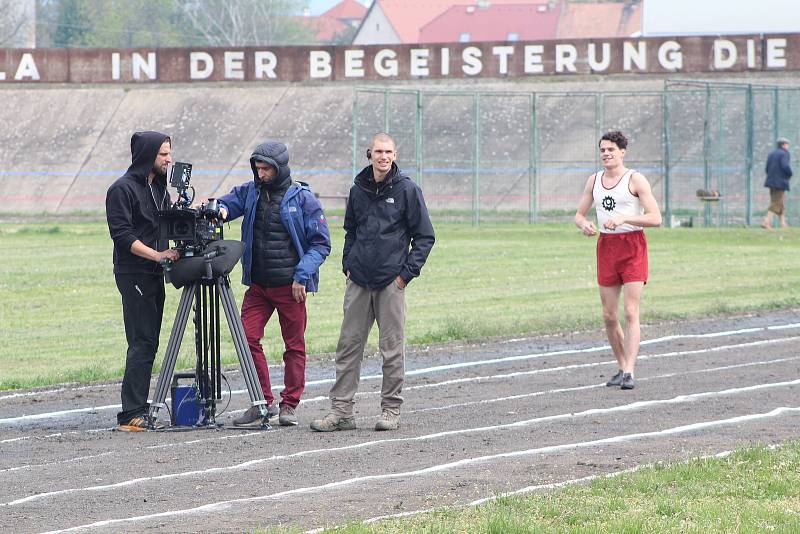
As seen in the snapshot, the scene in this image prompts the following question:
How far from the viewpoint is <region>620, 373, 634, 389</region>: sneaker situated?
1192cm

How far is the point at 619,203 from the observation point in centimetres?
1190

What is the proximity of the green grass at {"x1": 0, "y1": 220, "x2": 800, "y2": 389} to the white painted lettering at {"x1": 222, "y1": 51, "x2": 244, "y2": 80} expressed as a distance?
20.7 meters

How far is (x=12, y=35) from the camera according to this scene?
297 feet

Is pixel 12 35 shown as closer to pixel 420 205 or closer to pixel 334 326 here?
pixel 334 326

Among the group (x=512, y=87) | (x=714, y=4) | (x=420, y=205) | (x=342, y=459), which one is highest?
(x=714, y=4)

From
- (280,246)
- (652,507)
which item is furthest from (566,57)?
(652,507)

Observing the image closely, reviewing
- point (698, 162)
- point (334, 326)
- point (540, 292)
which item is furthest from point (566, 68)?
point (334, 326)

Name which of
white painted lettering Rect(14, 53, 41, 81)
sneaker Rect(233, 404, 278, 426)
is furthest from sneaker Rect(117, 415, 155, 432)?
white painted lettering Rect(14, 53, 41, 81)

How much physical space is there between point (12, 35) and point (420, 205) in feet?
280

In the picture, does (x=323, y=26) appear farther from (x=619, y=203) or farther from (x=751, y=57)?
(x=619, y=203)

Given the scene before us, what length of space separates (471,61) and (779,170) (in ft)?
65.0

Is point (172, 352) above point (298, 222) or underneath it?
underneath

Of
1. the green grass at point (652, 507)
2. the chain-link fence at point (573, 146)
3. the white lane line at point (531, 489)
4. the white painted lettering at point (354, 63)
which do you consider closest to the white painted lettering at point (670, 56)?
the chain-link fence at point (573, 146)

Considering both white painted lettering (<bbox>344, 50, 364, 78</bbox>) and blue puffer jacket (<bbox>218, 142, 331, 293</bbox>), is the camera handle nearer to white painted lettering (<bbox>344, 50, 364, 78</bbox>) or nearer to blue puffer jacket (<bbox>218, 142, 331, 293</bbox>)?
blue puffer jacket (<bbox>218, 142, 331, 293</bbox>)
